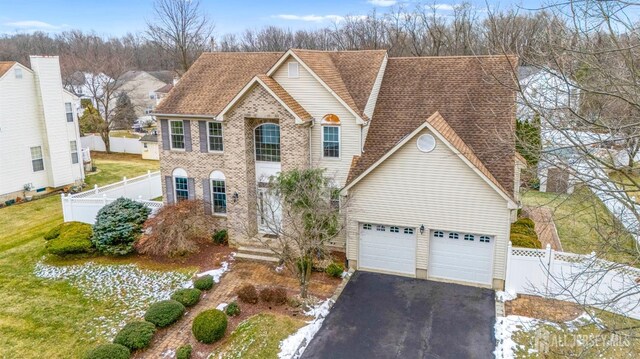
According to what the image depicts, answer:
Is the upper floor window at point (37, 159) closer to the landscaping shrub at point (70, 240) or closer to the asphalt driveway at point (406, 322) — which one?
the landscaping shrub at point (70, 240)

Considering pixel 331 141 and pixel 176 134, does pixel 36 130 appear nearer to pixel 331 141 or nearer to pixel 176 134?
pixel 176 134

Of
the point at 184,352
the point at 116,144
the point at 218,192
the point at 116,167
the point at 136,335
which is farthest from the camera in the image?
the point at 116,144

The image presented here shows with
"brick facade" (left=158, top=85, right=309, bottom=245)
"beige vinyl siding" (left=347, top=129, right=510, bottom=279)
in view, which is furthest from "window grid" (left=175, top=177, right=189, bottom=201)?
"beige vinyl siding" (left=347, top=129, right=510, bottom=279)

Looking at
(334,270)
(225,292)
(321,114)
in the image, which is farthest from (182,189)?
(334,270)

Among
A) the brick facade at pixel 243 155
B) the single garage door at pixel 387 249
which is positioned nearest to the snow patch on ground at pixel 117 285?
the brick facade at pixel 243 155

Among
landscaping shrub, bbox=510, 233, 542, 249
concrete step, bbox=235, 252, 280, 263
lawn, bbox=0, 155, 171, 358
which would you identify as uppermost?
landscaping shrub, bbox=510, 233, 542, 249

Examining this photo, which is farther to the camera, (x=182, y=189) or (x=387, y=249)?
(x=182, y=189)

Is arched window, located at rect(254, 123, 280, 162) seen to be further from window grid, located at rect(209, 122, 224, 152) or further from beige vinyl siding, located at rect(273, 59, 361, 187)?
window grid, located at rect(209, 122, 224, 152)
